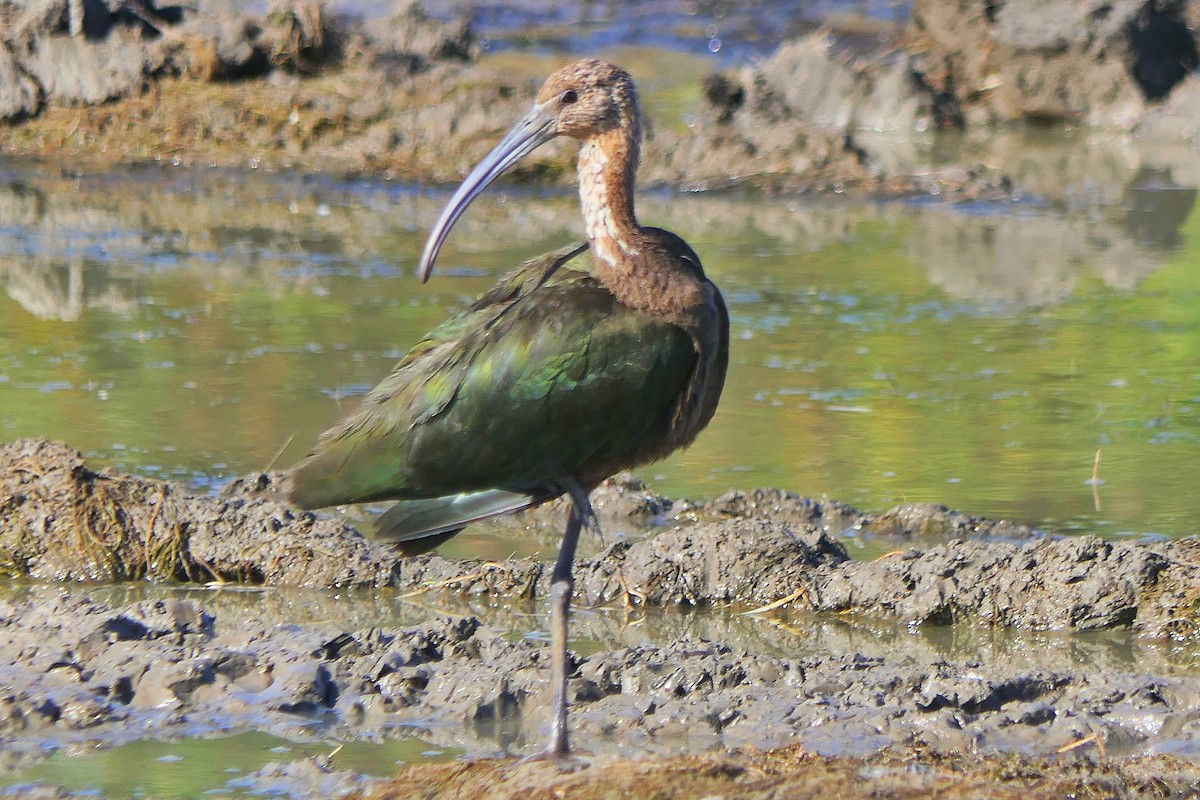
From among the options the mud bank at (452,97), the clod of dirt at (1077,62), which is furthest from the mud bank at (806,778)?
the clod of dirt at (1077,62)

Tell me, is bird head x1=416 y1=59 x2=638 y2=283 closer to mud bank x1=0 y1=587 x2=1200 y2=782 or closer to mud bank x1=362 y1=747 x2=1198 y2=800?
mud bank x1=0 y1=587 x2=1200 y2=782

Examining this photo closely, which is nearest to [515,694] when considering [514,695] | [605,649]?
[514,695]

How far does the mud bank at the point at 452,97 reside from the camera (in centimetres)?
1374

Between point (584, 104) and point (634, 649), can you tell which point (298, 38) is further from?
point (634, 649)

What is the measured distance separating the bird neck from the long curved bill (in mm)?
128

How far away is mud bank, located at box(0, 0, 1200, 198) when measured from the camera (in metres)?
13.7

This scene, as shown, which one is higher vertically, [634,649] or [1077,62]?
[1077,62]

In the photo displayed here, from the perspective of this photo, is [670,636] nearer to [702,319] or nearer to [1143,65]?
[702,319]

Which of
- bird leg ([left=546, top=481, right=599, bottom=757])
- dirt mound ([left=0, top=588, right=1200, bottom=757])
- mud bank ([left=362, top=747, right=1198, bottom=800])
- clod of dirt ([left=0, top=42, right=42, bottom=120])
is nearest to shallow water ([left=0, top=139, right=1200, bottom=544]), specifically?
clod of dirt ([left=0, top=42, right=42, bottom=120])

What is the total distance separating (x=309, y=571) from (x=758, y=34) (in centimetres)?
1730

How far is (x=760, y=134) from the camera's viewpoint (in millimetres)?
13883

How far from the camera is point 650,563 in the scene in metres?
5.90

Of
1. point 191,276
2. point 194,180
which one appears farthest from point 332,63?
point 191,276

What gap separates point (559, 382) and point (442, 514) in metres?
0.51
